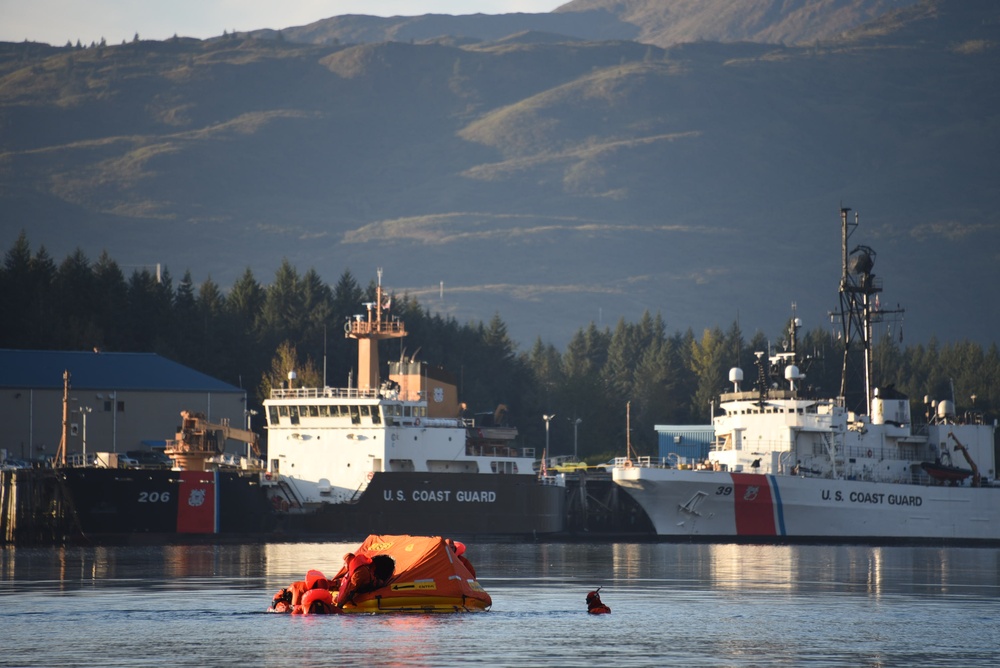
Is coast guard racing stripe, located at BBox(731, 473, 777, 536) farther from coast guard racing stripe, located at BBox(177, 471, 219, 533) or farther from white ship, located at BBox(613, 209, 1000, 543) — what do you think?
coast guard racing stripe, located at BBox(177, 471, 219, 533)

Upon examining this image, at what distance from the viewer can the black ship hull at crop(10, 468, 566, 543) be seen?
196ft

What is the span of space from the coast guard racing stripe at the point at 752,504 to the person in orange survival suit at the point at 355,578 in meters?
38.9

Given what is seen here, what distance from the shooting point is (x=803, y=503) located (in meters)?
68.2

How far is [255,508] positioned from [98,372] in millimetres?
23567

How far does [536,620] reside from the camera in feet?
100

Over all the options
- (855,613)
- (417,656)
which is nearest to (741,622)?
(855,613)

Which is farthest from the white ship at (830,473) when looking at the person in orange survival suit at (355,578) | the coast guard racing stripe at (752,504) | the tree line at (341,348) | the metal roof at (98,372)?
the person in orange survival suit at (355,578)

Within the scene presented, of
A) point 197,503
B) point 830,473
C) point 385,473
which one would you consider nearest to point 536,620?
point 385,473

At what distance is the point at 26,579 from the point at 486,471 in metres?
30.2

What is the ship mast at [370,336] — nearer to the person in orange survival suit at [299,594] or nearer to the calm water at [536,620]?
the calm water at [536,620]

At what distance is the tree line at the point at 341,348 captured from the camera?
103 m

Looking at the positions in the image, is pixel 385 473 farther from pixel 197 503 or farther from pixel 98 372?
pixel 98 372

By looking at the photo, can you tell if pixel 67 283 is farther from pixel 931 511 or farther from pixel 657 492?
pixel 931 511

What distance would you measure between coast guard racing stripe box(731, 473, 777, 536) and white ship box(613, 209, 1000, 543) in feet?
0.14
